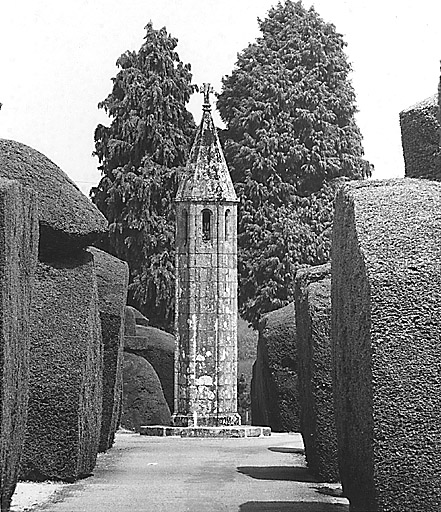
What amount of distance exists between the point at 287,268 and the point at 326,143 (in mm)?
5359

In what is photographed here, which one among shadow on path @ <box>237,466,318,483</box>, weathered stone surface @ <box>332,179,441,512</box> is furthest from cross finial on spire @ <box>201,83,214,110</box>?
weathered stone surface @ <box>332,179,441,512</box>

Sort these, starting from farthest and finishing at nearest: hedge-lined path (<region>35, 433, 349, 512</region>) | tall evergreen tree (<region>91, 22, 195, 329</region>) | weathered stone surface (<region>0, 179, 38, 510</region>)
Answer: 1. tall evergreen tree (<region>91, 22, 195, 329</region>)
2. hedge-lined path (<region>35, 433, 349, 512</region>)
3. weathered stone surface (<region>0, 179, 38, 510</region>)

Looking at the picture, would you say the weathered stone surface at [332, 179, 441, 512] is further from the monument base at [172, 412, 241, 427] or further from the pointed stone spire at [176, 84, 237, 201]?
the pointed stone spire at [176, 84, 237, 201]

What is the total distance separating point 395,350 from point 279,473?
869cm

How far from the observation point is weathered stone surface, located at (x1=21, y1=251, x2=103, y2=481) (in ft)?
49.0

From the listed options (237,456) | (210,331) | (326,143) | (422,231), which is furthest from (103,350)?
(326,143)

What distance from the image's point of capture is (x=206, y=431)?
Answer: 105ft

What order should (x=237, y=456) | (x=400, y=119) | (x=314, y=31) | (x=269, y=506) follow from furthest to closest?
(x=314, y=31) < (x=237, y=456) < (x=400, y=119) < (x=269, y=506)

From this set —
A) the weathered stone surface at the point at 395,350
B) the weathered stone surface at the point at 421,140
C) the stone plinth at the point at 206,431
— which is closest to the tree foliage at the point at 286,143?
the stone plinth at the point at 206,431

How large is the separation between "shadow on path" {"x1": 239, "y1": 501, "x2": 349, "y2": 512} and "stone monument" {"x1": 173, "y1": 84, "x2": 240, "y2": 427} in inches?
804

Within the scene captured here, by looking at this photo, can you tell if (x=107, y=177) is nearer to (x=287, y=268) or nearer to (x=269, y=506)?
(x=287, y=268)

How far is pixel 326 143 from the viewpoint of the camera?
50.1 meters

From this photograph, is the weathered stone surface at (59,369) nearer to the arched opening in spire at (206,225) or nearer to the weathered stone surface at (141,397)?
the weathered stone surface at (141,397)

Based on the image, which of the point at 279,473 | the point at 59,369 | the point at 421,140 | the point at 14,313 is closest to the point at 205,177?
the point at 279,473
